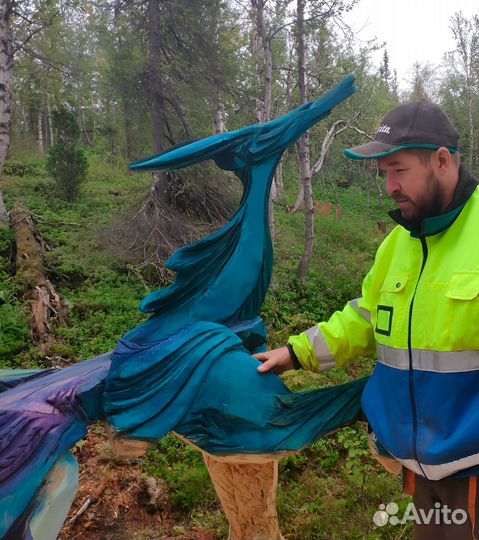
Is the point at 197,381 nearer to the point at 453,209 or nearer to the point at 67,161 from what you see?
the point at 453,209

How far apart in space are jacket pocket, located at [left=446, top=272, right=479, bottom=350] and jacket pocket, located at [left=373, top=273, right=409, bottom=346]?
0.18m

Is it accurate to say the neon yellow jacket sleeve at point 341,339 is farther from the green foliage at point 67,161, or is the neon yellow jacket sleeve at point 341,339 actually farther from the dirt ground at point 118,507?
the green foliage at point 67,161

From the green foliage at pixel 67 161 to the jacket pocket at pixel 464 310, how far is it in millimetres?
10716

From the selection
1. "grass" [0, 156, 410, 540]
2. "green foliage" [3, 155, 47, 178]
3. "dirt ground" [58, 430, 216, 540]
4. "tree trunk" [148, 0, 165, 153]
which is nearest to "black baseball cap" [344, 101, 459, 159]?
"grass" [0, 156, 410, 540]

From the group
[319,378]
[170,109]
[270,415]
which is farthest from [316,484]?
[170,109]

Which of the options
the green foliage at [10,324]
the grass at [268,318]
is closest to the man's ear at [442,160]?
the grass at [268,318]

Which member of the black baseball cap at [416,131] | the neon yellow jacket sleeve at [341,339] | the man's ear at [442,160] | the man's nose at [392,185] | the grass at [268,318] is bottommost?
the grass at [268,318]

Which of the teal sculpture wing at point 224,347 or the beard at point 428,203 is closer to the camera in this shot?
the beard at point 428,203

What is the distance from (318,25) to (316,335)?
316 inches

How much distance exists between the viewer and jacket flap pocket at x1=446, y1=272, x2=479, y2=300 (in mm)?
1481

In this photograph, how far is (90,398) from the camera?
2.08 meters

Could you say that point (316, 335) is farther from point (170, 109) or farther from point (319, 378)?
point (170, 109)

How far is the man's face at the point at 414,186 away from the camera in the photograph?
164 centimetres

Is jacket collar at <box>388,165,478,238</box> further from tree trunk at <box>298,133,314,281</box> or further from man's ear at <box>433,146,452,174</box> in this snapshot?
tree trunk at <box>298,133,314,281</box>
